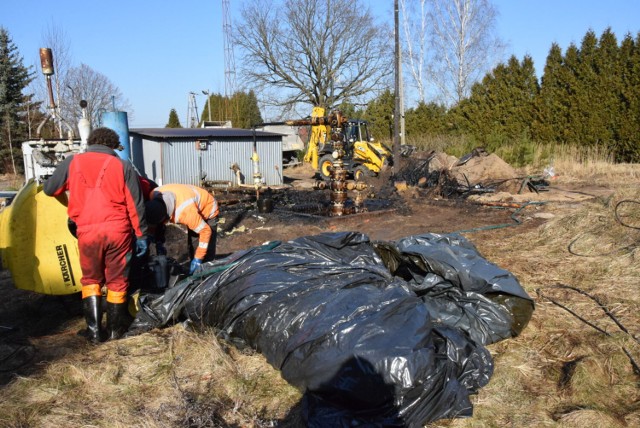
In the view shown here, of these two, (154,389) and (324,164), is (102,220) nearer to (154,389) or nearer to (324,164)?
(154,389)

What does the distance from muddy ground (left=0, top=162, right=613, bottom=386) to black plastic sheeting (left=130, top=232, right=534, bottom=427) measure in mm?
736

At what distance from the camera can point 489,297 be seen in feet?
11.7

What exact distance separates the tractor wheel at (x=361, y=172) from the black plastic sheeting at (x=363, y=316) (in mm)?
10809

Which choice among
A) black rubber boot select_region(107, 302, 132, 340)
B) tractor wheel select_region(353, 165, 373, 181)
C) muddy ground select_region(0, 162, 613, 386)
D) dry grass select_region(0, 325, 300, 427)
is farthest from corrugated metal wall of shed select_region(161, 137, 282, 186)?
dry grass select_region(0, 325, 300, 427)

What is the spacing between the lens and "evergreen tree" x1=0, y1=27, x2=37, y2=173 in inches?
922

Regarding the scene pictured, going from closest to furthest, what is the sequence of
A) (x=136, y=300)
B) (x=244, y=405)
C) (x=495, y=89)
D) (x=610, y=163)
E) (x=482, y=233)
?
(x=244, y=405), (x=136, y=300), (x=482, y=233), (x=610, y=163), (x=495, y=89)

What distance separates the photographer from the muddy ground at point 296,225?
3611mm

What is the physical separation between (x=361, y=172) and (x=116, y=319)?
39.7 feet

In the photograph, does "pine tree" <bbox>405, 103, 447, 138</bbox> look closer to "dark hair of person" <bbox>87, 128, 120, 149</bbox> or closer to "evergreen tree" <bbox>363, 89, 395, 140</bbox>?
"evergreen tree" <bbox>363, 89, 395, 140</bbox>

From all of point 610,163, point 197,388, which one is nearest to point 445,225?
point 197,388

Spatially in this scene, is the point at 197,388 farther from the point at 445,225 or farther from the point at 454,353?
the point at 445,225

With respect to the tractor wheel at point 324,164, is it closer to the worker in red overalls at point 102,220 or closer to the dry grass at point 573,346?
the dry grass at point 573,346

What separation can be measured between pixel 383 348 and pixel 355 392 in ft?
0.84

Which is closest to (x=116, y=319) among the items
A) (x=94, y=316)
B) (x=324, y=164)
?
(x=94, y=316)
